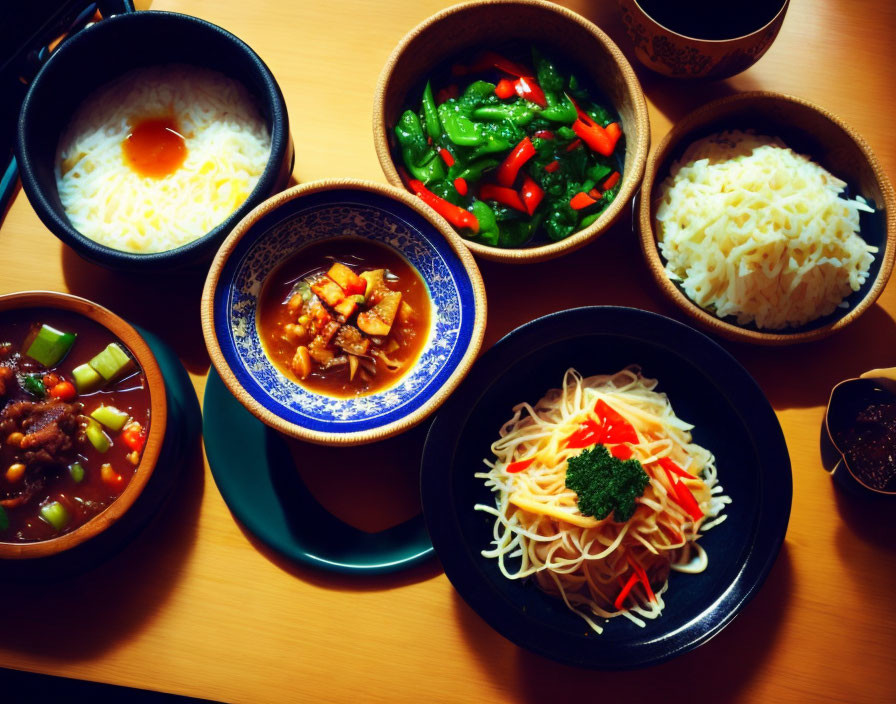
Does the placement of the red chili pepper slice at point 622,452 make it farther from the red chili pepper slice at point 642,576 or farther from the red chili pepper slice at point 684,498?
the red chili pepper slice at point 642,576

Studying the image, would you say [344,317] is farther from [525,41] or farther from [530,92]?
[525,41]

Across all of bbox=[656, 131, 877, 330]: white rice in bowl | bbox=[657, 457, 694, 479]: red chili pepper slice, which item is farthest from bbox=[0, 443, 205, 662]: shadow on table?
bbox=[656, 131, 877, 330]: white rice in bowl

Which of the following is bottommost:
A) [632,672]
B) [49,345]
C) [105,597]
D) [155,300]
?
[632,672]

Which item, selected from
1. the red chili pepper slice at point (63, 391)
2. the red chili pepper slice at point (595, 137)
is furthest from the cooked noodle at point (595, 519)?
the red chili pepper slice at point (63, 391)

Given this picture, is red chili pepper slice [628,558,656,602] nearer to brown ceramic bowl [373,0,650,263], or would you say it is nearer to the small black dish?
the small black dish

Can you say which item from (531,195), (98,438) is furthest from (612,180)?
(98,438)
